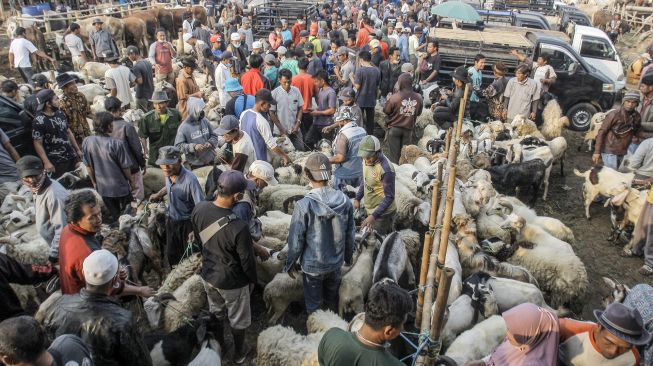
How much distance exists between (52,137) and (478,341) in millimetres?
6012

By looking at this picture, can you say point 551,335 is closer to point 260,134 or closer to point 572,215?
point 260,134

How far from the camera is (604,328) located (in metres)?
3.00

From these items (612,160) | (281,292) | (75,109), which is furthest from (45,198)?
(612,160)

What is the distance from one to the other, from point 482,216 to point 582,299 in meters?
1.77

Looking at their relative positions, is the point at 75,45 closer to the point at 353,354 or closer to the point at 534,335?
the point at 353,354

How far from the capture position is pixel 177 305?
4.63 m

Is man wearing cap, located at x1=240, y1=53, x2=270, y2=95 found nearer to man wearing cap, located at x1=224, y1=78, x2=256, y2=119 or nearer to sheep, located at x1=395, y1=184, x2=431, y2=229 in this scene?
man wearing cap, located at x1=224, y1=78, x2=256, y2=119

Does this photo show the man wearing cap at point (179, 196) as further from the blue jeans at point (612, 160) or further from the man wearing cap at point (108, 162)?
the blue jeans at point (612, 160)

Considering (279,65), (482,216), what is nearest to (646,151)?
(482,216)

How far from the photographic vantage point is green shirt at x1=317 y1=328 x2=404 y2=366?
2.55 meters

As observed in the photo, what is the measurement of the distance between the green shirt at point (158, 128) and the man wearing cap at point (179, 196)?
1.84m

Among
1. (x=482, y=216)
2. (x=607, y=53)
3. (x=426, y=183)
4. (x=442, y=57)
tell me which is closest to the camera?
(x=482, y=216)

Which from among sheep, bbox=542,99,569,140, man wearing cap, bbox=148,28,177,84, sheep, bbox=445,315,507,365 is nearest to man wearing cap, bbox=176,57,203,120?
man wearing cap, bbox=148,28,177,84

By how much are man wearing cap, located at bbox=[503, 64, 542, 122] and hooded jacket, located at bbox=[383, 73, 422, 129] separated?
9.38 ft
